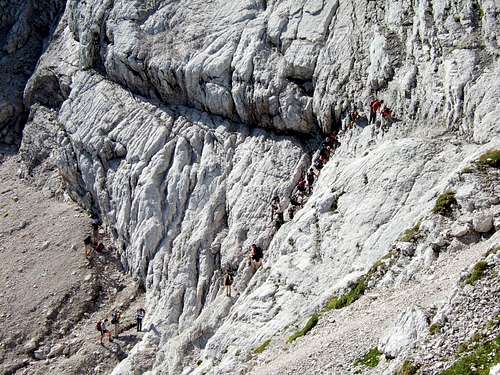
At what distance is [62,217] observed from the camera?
59.5m

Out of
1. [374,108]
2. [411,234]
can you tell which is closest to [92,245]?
[374,108]

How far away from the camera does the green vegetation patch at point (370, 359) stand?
19.1 meters

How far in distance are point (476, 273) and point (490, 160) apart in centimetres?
892

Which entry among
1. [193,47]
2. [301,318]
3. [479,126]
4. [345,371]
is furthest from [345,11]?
[345,371]

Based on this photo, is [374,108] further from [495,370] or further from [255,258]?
[495,370]

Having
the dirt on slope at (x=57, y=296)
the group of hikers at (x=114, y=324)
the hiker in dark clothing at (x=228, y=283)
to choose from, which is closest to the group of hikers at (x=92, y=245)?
the dirt on slope at (x=57, y=296)

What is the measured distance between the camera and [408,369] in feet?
55.3

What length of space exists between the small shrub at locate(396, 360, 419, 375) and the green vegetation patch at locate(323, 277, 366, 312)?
25.5 feet

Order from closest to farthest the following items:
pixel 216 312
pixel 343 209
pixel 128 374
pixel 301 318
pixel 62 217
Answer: pixel 301 318 → pixel 343 209 → pixel 216 312 → pixel 128 374 → pixel 62 217

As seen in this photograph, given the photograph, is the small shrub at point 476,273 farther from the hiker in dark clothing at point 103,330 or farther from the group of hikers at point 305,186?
the hiker in dark clothing at point 103,330

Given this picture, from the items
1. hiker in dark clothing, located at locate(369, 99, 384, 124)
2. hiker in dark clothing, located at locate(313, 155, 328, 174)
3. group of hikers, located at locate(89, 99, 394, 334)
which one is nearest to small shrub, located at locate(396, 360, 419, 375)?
group of hikers, located at locate(89, 99, 394, 334)

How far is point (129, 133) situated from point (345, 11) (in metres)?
21.9

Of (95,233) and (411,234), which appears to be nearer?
(411,234)

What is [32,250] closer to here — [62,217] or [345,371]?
[62,217]
